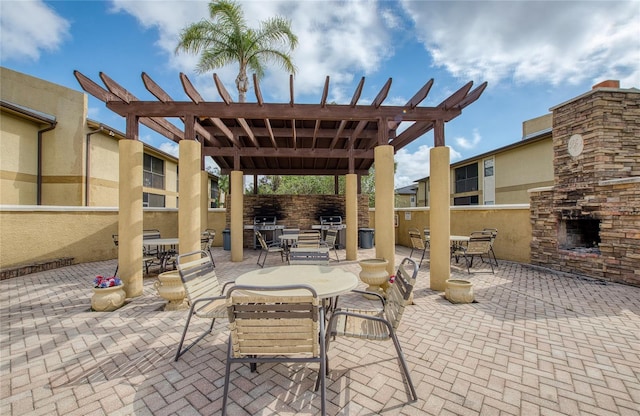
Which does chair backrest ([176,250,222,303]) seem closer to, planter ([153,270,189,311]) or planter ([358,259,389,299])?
planter ([153,270,189,311])

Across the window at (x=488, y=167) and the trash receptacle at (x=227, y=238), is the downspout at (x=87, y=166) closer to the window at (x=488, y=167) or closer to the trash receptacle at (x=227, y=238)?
the trash receptacle at (x=227, y=238)

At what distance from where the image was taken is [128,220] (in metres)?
4.21

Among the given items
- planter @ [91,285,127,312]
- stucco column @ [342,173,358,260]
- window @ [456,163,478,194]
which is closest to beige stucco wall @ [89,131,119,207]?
planter @ [91,285,127,312]

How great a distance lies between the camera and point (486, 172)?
1723cm

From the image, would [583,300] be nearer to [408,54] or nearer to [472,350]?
[472,350]

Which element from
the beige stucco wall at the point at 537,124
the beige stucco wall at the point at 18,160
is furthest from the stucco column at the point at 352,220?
the beige stucco wall at the point at 537,124

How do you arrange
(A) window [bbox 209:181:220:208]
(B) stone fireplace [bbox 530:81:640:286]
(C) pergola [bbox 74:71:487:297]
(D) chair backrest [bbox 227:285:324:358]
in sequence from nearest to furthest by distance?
(D) chair backrest [bbox 227:285:324:358] < (C) pergola [bbox 74:71:487:297] < (B) stone fireplace [bbox 530:81:640:286] < (A) window [bbox 209:181:220:208]

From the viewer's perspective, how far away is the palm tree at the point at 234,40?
8873 millimetres

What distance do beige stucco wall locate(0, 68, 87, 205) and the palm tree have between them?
4.79 metres

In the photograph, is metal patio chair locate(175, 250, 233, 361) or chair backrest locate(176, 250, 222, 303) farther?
chair backrest locate(176, 250, 222, 303)

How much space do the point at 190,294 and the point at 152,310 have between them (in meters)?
1.72

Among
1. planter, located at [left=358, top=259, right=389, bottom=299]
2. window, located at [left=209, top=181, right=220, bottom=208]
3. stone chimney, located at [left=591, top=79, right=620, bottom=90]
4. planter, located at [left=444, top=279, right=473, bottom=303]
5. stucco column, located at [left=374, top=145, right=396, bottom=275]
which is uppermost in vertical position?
stone chimney, located at [left=591, top=79, right=620, bottom=90]

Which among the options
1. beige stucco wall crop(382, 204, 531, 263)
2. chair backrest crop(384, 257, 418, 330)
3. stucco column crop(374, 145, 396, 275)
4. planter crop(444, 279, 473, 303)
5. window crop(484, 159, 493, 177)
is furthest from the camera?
window crop(484, 159, 493, 177)

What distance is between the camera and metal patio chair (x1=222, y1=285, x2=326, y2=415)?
161 centimetres
